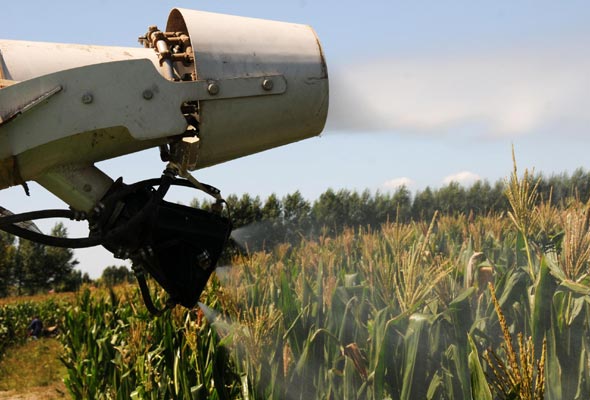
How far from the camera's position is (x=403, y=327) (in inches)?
131

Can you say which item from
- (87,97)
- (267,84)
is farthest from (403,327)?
(87,97)

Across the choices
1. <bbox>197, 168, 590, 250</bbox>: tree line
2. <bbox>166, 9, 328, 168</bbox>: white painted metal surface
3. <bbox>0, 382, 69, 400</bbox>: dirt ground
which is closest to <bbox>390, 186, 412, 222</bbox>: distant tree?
<bbox>197, 168, 590, 250</bbox>: tree line

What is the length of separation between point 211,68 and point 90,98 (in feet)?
1.05

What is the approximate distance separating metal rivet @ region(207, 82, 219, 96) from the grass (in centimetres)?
869

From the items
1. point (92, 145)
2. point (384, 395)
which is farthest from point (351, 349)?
point (92, 145)

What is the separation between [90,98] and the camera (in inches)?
74.1

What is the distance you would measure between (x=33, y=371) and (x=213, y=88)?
1369 centimetres

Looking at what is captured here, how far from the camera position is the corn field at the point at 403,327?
3002 millimetres

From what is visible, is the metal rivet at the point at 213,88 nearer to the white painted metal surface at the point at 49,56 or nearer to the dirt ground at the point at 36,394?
the white painted metal surface at the point at 49,56

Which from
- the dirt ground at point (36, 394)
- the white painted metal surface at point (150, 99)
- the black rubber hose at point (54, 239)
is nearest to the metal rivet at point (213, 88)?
the white painted metal surface at point (150, 99)

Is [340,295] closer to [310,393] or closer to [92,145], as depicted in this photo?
[310,393]

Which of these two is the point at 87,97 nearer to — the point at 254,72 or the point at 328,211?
the point at 254,72

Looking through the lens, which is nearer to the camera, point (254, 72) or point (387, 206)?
point (254, 72)

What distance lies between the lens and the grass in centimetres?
1238
